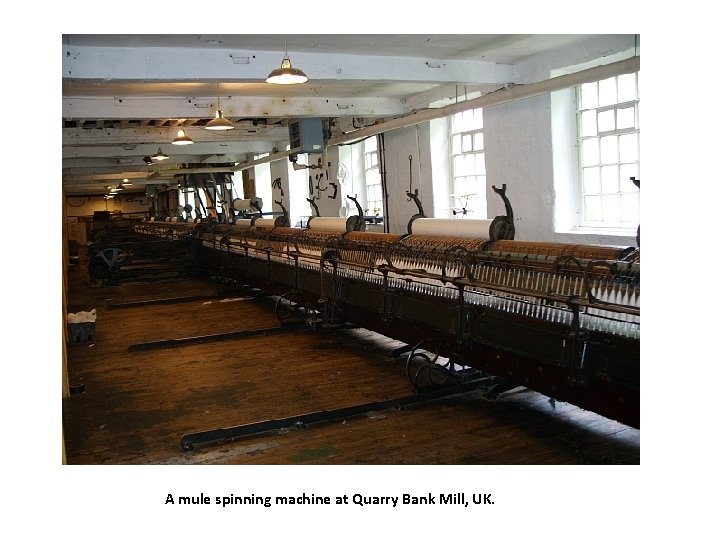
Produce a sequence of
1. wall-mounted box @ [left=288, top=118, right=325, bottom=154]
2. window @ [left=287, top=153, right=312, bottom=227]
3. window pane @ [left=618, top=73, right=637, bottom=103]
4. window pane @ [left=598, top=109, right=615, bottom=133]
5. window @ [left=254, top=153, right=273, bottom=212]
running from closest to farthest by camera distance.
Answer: window pane @ [left=618, top=73, right=637, bottom=103], window pane @ [left=598, top=109, right=615, bottom=133], wall-mounted box @ [left=288, top=118, right=325, bottom=154], window @ [left=287, top=153, right=312, bottom=227], window @ [left=254, top=153, right=273, bottom=212]

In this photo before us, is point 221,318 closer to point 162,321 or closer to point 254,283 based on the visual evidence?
point 162,321

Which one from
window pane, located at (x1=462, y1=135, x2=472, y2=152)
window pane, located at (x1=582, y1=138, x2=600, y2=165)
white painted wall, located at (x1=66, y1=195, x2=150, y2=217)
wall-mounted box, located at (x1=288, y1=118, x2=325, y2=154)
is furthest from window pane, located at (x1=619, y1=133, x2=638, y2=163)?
white painted wall, located at (x1=66, y1=195, x2=150, y2=217)

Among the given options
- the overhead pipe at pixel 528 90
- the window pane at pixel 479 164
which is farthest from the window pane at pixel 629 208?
the window pane at pixel 479 164

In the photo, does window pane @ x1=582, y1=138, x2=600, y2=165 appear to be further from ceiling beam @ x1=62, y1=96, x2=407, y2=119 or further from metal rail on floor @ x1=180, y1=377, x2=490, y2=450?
ceiling beam @ x1=62, y1=96, x2=407, y2=119

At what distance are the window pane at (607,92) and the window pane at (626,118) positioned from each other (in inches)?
4.8

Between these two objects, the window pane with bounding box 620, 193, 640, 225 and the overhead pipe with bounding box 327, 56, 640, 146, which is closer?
the overhead pipe with bounding box 327, 56, 640, 146

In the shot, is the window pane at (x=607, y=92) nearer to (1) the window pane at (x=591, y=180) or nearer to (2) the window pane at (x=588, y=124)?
(2) the window pane at (x=588, y=124)

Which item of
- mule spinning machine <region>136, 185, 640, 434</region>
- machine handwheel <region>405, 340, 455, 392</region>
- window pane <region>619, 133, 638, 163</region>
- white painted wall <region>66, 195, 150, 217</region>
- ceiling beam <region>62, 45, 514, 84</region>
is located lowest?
machine handwheel <region>405, 340, 455, 392</region>

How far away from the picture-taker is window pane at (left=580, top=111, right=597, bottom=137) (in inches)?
246

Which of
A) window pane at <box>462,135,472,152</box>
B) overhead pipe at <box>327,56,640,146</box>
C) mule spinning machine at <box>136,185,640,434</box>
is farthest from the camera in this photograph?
window pane at <box>462,135,472,152</box>

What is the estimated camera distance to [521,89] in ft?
19.9

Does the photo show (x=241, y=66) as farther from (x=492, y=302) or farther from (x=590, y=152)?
(x=590, y=152)
